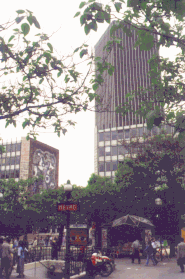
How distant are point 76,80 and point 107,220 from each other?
93.2ft

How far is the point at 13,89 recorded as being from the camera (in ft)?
28.1

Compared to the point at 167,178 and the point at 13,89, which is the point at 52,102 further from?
the point at 167,178

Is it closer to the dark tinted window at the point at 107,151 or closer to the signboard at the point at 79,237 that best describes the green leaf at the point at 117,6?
the signboard at the point at 79,237

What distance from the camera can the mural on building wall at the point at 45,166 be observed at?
260 feet

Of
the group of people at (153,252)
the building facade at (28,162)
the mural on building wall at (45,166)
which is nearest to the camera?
the group of people at (153,252)

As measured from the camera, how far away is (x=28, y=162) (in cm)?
7719

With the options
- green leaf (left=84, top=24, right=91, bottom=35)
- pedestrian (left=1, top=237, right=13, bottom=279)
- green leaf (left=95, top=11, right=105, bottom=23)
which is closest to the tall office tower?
pedestrian (left=1, top=237, right=13, bottom=279)

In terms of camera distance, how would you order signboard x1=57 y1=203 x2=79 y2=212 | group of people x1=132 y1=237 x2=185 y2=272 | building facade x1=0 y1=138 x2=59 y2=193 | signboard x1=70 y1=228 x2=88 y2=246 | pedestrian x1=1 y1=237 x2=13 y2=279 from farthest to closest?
1. building facade x1=0 y1=138 x2=59 y2=193
2. signboard x1=70 y1=228 x2=88 y2=246
3. group of people x1=132 y1=237 x2=185 y2=272
4. pedestrian x1=1 y1=237 x2=13 y2=279
5. signboard x1=57 y1=203 x2=79 y2=212

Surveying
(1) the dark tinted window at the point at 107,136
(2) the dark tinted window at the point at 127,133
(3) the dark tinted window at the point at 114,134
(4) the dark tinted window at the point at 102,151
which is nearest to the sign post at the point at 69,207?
(2) the dark tinted window at the point at 127,133

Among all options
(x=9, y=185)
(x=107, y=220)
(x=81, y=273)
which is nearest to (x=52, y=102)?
(x=81, y=273)

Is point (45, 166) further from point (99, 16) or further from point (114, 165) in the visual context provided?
point (99, 16)

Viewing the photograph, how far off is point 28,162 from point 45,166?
6.64 metres

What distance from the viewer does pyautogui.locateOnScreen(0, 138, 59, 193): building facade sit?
3046 inches

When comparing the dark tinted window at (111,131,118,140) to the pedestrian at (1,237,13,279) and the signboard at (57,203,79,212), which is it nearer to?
the signboard at (57,203,79,212)
